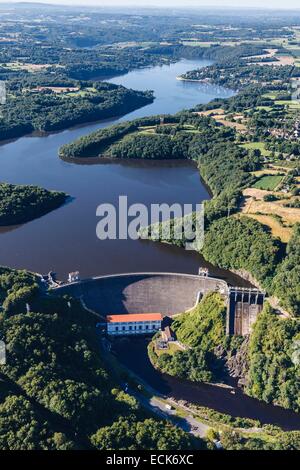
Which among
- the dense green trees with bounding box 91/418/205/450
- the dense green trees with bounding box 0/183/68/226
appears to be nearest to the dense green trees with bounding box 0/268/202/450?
the dense green trees with bounding box 91/418/205/450

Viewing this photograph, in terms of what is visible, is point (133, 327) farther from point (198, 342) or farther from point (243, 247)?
point (243, 247)

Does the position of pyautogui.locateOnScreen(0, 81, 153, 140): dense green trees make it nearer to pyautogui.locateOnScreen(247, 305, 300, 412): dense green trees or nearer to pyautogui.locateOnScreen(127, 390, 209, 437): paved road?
pyautogui.locateOnScreen(247, 305, 300, 412): dense green trees

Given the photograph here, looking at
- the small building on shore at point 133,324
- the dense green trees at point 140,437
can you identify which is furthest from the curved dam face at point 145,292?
the dense green trees at point 140,437

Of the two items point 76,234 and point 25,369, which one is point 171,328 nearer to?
point 25,369

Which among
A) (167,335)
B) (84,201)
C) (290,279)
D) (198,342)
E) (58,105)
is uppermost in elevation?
(58,105)

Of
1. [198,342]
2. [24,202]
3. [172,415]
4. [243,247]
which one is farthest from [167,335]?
[24,202]
